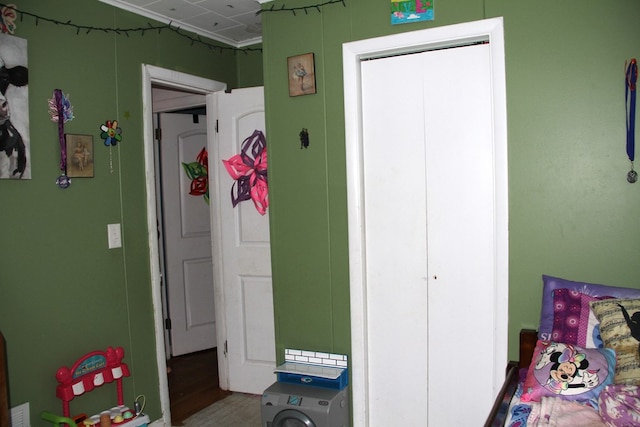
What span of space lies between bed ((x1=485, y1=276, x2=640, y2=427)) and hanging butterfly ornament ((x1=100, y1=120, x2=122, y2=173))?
2351mm

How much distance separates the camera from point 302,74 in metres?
2.66

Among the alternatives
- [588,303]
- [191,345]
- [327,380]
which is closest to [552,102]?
[588,303]

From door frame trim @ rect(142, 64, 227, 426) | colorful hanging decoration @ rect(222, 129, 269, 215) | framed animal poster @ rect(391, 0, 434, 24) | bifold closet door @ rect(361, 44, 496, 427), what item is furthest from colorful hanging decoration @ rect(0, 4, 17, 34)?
framed animal poster @ rect(391, 0, 434, 24)

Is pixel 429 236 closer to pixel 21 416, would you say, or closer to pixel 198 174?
pixel 21 416

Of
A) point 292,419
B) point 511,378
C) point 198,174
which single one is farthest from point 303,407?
point 198,174

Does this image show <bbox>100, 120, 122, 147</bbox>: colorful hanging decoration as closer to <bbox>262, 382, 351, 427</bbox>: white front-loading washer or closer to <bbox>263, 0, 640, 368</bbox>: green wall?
<bbox>263, 0, 640, 368</bbox>: green wall

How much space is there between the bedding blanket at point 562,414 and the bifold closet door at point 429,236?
66 cm

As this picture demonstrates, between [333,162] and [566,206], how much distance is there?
1.18 m

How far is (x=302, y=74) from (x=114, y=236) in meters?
1.42

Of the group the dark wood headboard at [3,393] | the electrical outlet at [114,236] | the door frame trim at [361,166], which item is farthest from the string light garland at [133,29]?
the dark wood headboard at [3,393]

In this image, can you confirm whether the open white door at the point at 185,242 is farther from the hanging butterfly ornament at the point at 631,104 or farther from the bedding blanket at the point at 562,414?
the hanging butterfly ornament at the point at 631,104

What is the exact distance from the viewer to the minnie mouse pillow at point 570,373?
1726 millimetres

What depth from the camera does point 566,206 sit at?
7.12 feet

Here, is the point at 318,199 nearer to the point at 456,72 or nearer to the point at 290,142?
the point at 290,142
